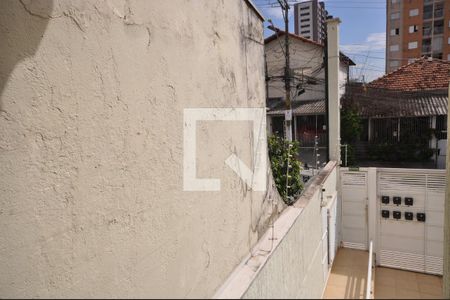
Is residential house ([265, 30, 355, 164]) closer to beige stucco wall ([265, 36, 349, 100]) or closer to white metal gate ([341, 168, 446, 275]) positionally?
beige stucco wall ([265, 36, 349, 100])

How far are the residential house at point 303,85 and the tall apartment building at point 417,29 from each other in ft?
70.2

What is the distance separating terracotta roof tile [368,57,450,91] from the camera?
16.3 metres

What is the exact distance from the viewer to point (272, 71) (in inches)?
815

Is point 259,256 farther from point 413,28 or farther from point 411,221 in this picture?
point 413,28

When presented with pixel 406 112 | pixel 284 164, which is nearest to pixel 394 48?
pixel 406 112

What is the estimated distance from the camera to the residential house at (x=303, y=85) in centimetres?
1934

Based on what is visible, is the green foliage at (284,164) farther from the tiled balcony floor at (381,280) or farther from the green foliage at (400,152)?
the green foliage at (400,152)

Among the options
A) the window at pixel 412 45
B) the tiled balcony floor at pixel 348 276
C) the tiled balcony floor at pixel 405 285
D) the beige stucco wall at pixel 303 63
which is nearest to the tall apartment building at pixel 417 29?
the window at pixel 412 45

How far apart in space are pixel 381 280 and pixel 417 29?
41.2m

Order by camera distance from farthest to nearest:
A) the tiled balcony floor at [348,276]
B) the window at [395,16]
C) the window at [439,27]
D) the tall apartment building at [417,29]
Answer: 1. the window at [395,16]
2. the window at [439,27]
3. the tall apartment building at [417,29]
4. the tiled balcony floor at [348,276]

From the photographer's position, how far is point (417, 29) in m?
39.0

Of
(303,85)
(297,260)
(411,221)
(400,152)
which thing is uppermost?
(303,85)

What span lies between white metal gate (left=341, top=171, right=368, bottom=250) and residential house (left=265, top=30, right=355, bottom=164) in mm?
10855

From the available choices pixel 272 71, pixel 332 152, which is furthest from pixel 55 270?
pixel 272 71
